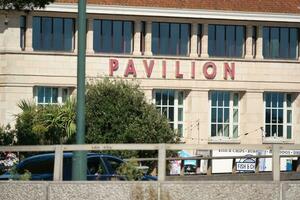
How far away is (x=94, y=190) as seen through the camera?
14.5m

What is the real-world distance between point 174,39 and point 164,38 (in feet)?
2.51

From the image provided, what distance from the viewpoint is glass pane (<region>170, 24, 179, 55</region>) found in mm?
64438

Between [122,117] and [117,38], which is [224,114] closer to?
[117,38]

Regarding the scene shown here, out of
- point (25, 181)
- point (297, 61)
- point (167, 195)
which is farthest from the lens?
point (297, 61)

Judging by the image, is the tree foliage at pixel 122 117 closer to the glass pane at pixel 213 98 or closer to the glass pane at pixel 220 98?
the glass pane at pixel 213 98

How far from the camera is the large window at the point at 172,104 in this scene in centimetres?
6481

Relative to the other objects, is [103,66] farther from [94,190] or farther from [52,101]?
[94,190]

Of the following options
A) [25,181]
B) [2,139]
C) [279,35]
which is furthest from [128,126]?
[25,181]

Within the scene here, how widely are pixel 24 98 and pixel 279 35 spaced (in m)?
20.4

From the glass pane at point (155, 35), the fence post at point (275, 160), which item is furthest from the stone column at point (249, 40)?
the fence post at point (275, 160)

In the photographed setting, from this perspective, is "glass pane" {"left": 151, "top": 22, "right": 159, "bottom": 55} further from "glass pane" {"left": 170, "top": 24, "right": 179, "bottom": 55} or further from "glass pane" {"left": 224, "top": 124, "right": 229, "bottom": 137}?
"glass pane" {"left": 224, "top": 124, "right": 229, "bottom": 137}

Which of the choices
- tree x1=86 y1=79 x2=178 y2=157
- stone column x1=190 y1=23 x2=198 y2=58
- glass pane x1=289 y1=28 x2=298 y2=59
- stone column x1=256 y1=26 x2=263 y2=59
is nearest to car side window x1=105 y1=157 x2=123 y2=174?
tree x1=86 y1=79 x2=178 y2=157

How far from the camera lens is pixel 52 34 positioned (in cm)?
6259

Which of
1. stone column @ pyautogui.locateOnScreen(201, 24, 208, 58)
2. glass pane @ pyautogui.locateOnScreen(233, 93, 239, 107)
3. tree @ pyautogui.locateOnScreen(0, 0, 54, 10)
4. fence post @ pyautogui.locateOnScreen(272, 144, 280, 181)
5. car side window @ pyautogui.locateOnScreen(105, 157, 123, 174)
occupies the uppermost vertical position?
stone column @ pyautogui.locateOnScreen(201, 24, 208, 58)
